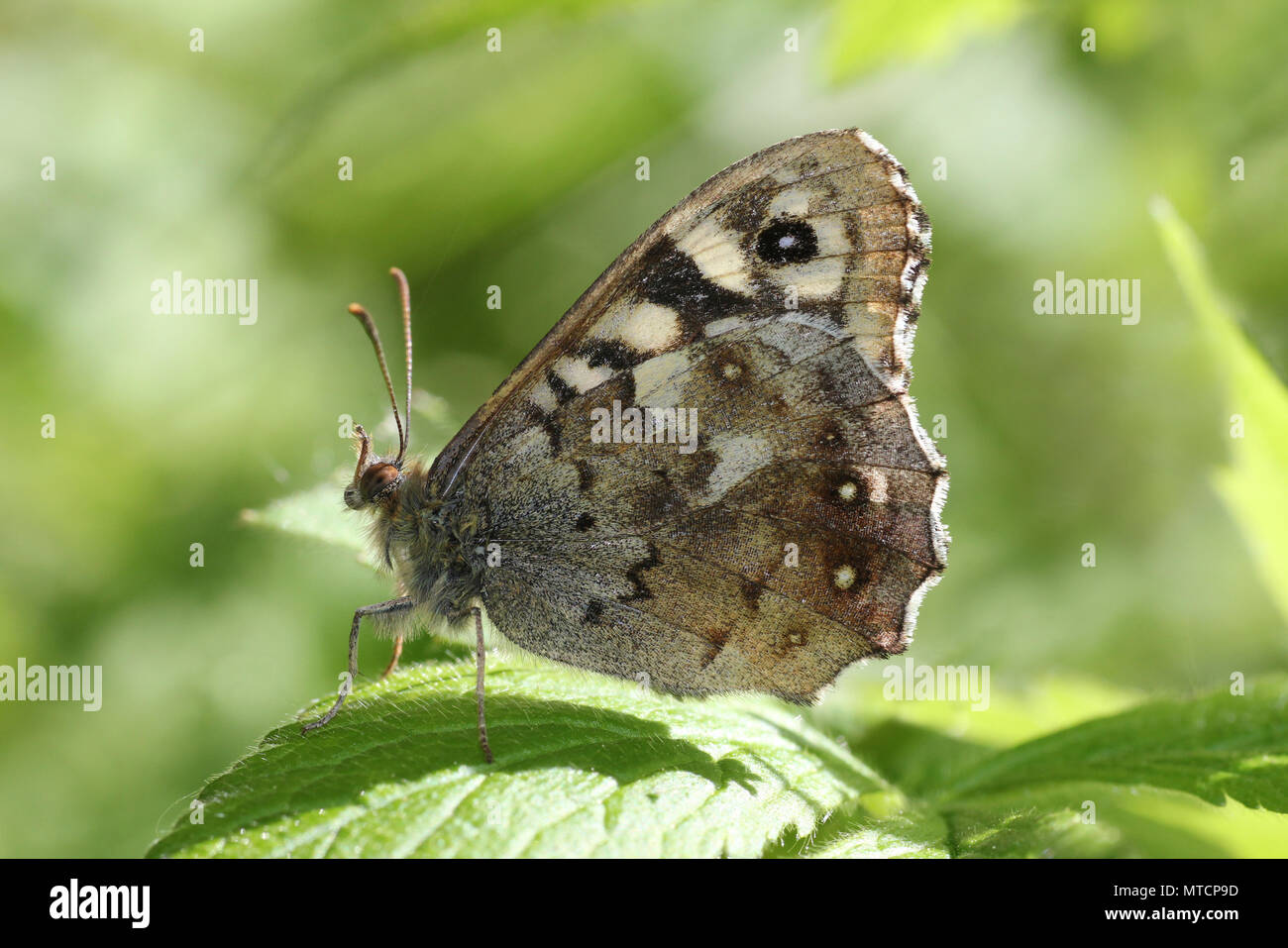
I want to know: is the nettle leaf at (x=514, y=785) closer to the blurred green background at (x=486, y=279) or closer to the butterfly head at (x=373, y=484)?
the butterfly head at (x=373, y=484)

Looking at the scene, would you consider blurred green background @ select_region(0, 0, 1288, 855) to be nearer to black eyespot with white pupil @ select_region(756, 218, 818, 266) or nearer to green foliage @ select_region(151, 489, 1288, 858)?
green foliage @ select_region(151, 489, 1288, 858)

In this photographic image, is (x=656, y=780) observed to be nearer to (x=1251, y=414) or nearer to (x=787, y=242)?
(x=787, y=242)

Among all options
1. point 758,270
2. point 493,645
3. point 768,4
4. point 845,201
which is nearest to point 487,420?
point 493,645

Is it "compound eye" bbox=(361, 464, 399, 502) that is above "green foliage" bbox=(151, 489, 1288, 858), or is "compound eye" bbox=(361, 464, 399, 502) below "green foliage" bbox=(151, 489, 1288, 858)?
above

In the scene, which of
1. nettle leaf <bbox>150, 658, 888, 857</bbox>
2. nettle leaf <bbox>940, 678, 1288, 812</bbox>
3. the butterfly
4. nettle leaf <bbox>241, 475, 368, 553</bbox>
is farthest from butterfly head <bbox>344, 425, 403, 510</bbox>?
nettle leaf <bbox>940, 678, 1288, 812</bbox>

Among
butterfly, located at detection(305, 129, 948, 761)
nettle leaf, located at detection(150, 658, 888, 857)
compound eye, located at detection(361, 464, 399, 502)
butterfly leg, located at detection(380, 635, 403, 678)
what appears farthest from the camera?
butterfly leg, located at detection(380, 635, 403, 678)

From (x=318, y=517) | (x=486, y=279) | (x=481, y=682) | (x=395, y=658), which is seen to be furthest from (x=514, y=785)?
(x=486, y=279)
